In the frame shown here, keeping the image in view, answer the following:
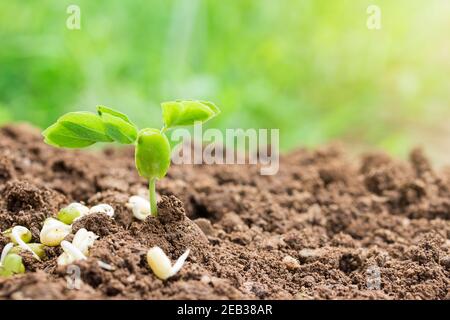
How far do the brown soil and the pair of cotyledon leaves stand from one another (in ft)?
0.56

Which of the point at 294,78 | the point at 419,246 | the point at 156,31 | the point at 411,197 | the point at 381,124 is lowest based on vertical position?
the point at 419,246

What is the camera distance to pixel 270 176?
2.50 metres

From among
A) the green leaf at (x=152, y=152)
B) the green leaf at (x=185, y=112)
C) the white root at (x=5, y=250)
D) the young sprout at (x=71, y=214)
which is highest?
the green leaf at (x=185, y=112)

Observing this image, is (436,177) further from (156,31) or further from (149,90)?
(156,31)

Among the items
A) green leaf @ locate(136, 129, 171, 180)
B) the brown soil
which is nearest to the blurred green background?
the brown soil

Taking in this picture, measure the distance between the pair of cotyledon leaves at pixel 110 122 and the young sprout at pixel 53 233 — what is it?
191 mm

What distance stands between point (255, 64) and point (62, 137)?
2.92 m

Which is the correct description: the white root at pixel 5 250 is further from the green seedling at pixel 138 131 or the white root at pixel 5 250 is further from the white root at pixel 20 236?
the green seedling at pixel 138 131

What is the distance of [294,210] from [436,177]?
629mm

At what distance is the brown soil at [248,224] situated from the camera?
1.42m

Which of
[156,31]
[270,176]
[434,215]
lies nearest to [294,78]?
[156,31]

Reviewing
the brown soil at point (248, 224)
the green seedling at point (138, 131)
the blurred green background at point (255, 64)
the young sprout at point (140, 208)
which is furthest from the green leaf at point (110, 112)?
the blurred green background at point (255, 64)

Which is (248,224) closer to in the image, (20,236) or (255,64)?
(20,236)

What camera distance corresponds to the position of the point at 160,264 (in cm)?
141
